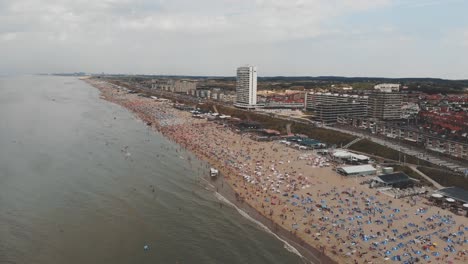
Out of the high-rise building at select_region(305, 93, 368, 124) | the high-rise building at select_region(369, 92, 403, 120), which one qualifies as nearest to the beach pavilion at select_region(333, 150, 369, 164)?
the high-rise building at select_region(305, 93, 368, 124)

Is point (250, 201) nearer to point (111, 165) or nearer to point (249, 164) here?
point (249, 164)

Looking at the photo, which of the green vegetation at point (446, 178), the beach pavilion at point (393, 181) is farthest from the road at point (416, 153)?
the beach pavilion at point (393, 181)

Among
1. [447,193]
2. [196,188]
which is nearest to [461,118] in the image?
[447,193]

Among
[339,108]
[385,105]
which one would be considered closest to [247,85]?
[339,108]

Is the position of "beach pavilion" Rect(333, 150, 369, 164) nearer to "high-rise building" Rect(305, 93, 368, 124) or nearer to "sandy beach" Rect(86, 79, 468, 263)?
"sandy beach" Rect(86, 79, 468, 263)

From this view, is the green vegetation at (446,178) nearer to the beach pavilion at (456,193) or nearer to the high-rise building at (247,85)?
the beach pavilion at (456,193)
